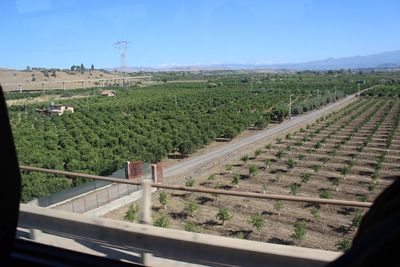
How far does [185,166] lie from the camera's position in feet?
61.7

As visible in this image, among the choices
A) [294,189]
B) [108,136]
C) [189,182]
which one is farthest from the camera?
[108,136]

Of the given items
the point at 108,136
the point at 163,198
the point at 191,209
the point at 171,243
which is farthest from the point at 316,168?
the point at 171,243

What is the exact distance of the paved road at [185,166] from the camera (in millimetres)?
6453

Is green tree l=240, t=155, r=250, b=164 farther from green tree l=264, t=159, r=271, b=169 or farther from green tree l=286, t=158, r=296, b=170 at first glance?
green tree l=286, t=158, r=296, b=170

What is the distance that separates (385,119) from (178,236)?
32.6 metres

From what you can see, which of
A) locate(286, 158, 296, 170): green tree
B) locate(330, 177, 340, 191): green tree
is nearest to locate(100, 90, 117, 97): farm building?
locate(286, 158, 296, 170): green tree

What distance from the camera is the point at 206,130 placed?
87.0 ft

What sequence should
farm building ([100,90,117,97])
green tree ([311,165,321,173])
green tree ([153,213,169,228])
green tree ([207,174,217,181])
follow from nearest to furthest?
green tree ([153,213,169,228])
green tree ([207,174,217,181])
green tree ([311,165,321,173])
farm building ([100,90,117,97])

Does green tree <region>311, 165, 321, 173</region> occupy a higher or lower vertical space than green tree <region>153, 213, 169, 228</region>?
lower

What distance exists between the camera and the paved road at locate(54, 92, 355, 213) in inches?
254

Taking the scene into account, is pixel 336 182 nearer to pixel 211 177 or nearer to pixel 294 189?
pixel 294 189

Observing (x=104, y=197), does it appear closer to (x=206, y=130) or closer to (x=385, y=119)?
(x=206, y=130)

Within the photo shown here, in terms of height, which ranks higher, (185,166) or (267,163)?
(267,163)

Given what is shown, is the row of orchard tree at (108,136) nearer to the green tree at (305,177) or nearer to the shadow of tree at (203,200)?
the shadow of tree at (203,200)
